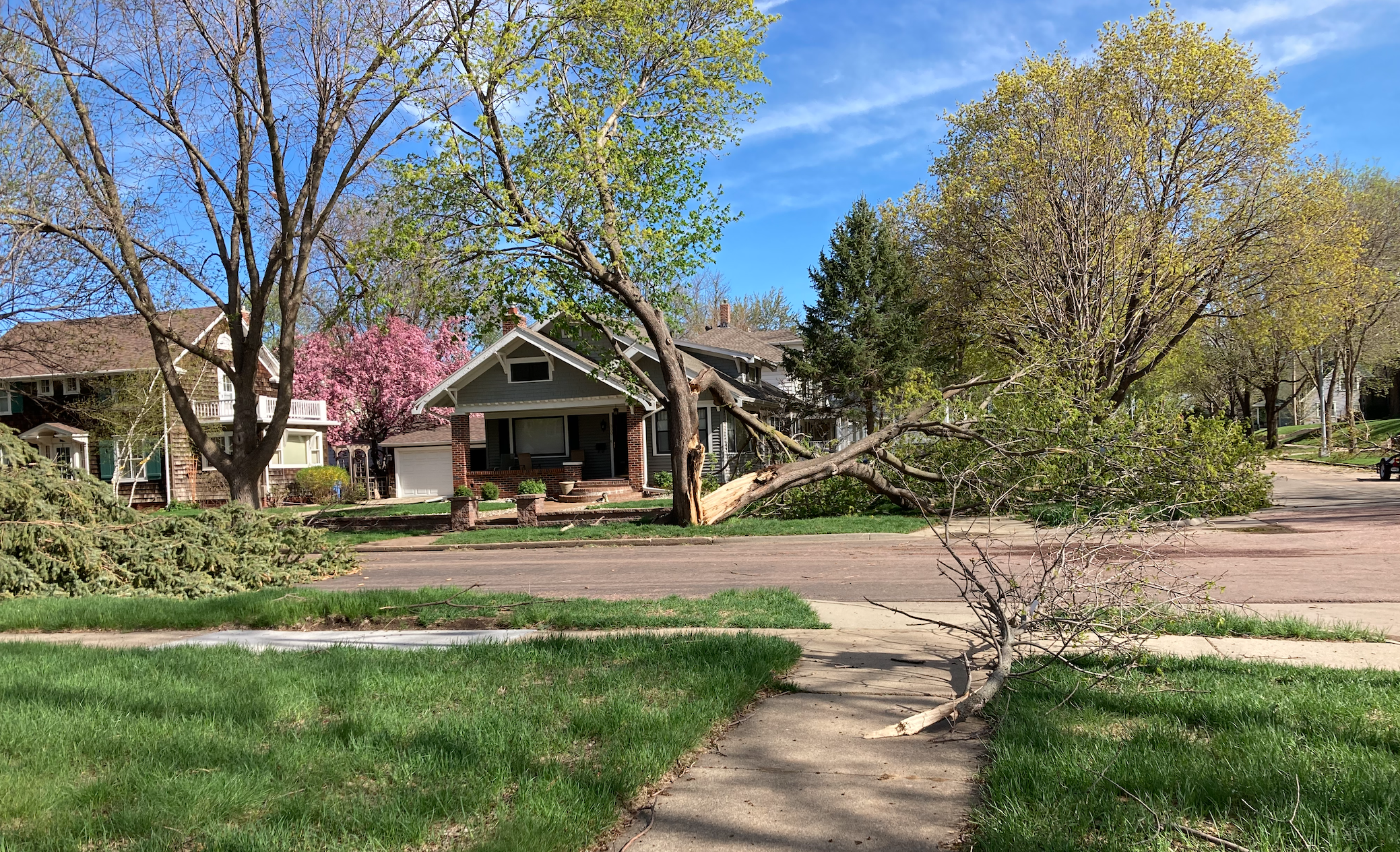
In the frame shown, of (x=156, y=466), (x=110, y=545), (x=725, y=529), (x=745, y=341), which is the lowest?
(x=725, y=529)

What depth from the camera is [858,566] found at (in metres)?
13.3

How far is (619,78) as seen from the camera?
18.5 metres

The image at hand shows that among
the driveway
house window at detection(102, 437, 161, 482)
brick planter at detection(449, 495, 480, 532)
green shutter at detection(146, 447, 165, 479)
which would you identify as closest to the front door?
brick planter at detection(449, 495, 480, 532)

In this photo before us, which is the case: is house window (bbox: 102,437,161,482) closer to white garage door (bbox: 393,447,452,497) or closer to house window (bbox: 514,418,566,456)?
white garage door (bbox: 393,447,452,497)

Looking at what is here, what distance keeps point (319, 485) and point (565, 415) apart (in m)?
12.0

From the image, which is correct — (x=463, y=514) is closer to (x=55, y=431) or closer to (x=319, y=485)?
(x=319, y=485)

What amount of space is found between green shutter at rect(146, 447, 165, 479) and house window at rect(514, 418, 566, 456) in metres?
14.8

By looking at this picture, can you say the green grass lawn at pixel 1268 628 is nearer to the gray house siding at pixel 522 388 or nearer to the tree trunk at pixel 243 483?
the tree trunk at pixel 243 483

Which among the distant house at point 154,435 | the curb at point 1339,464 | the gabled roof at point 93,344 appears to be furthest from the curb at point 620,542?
the curb at point 1339,464

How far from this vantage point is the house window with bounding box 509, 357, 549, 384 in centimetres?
3319

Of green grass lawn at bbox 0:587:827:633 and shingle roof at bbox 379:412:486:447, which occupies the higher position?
shingle roof at bbox 379:412:486:447

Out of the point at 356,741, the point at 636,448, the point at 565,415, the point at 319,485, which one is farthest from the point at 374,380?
the point at 356,741

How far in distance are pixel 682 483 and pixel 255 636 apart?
1065 cm

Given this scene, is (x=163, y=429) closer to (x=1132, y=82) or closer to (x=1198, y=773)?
(x=1132, y=82)
